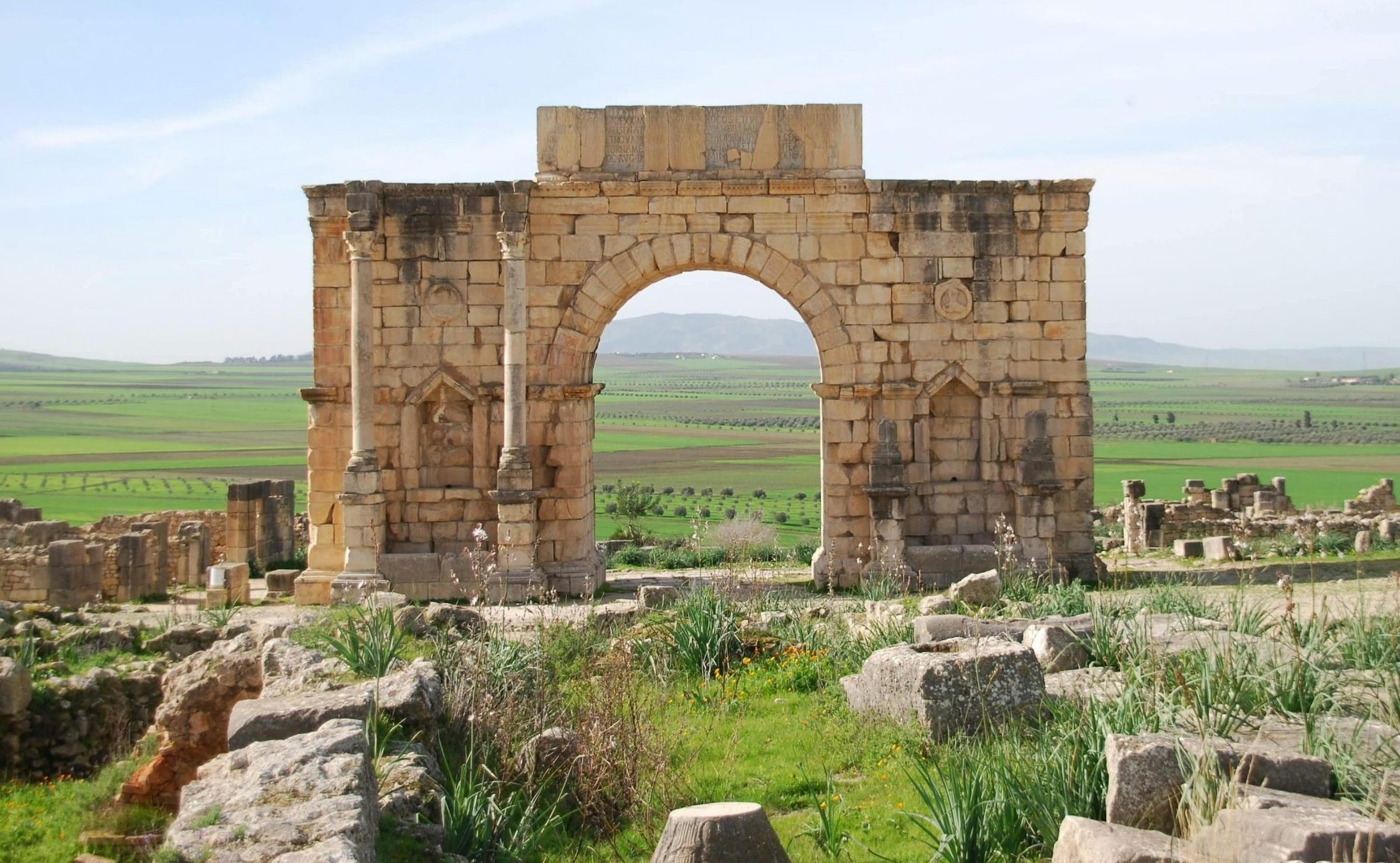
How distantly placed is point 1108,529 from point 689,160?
47.9 feet

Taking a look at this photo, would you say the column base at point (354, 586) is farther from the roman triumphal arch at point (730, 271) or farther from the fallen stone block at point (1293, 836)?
the fallen stone block at point (1293, 836)

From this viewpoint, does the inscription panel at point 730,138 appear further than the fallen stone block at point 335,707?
Yes

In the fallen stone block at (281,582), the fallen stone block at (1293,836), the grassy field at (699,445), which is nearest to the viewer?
the fallen stone block at (1293,836)

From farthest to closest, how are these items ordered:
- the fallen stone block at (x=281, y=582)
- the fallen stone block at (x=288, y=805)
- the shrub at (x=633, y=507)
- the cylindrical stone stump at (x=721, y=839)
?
the shrub at (x=633, y=507), the fallen stone block at (x=281, y=582), the cylindrical stone stump at (x=721, y=839), the fallen stone block at (x=288, y=805)

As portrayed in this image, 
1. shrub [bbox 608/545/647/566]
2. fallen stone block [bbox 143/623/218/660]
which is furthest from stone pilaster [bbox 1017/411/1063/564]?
fallen stone block [bbox 143/623/218/660]

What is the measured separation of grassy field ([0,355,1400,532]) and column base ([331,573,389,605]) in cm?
474

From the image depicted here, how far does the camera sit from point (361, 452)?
15125 mm

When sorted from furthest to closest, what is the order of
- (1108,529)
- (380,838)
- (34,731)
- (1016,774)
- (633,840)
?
(1108,529)
(34,731)
(633,840)
(1016,774)
(380,838)

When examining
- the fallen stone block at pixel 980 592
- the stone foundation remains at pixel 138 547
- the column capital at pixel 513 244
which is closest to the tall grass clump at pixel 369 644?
the fallen stone block at pixel 980 592

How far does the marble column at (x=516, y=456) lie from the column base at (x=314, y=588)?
206 cm

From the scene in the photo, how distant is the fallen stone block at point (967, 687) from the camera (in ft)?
25.3

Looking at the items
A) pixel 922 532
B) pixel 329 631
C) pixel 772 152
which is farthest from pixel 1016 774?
pixel 772 152

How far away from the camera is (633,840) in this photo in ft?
22.6

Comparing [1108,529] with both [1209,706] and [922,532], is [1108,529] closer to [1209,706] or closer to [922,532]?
[922,532]
